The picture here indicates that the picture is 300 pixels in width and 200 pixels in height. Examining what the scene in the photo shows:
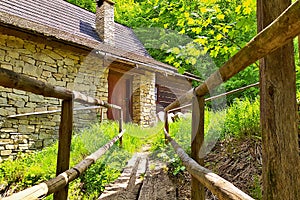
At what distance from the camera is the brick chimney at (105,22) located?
918 centimetres

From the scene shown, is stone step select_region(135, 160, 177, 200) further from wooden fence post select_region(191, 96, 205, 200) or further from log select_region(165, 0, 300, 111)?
log select_region(165, 0, 300, 111)

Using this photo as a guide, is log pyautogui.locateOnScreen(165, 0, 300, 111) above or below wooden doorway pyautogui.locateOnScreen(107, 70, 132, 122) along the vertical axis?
below

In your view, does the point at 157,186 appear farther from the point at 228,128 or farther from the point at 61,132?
the point at 61,132

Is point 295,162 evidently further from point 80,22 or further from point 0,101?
point 80,22

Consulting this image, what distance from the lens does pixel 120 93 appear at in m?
9.56

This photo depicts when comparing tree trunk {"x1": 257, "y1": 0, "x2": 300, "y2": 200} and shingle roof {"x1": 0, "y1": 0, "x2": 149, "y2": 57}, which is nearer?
tree trunk {"x1": 257, "y1": 0, "x2": 300, "y2": 200}

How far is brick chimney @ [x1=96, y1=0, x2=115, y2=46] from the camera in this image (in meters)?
9.18

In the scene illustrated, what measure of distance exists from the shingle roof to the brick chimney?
0.70 ft

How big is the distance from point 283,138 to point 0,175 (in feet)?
16.5

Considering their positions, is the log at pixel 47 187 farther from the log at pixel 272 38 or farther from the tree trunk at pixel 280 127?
the log at pixel 272 38

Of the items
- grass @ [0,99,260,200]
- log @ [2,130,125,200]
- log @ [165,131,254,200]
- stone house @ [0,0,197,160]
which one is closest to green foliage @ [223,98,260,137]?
grass @ [0,99,260,200]

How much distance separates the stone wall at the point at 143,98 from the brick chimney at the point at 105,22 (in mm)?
1645

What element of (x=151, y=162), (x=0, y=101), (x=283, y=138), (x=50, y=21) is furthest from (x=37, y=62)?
(x=283, y=138)

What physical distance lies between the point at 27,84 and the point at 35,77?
560 centimetres
